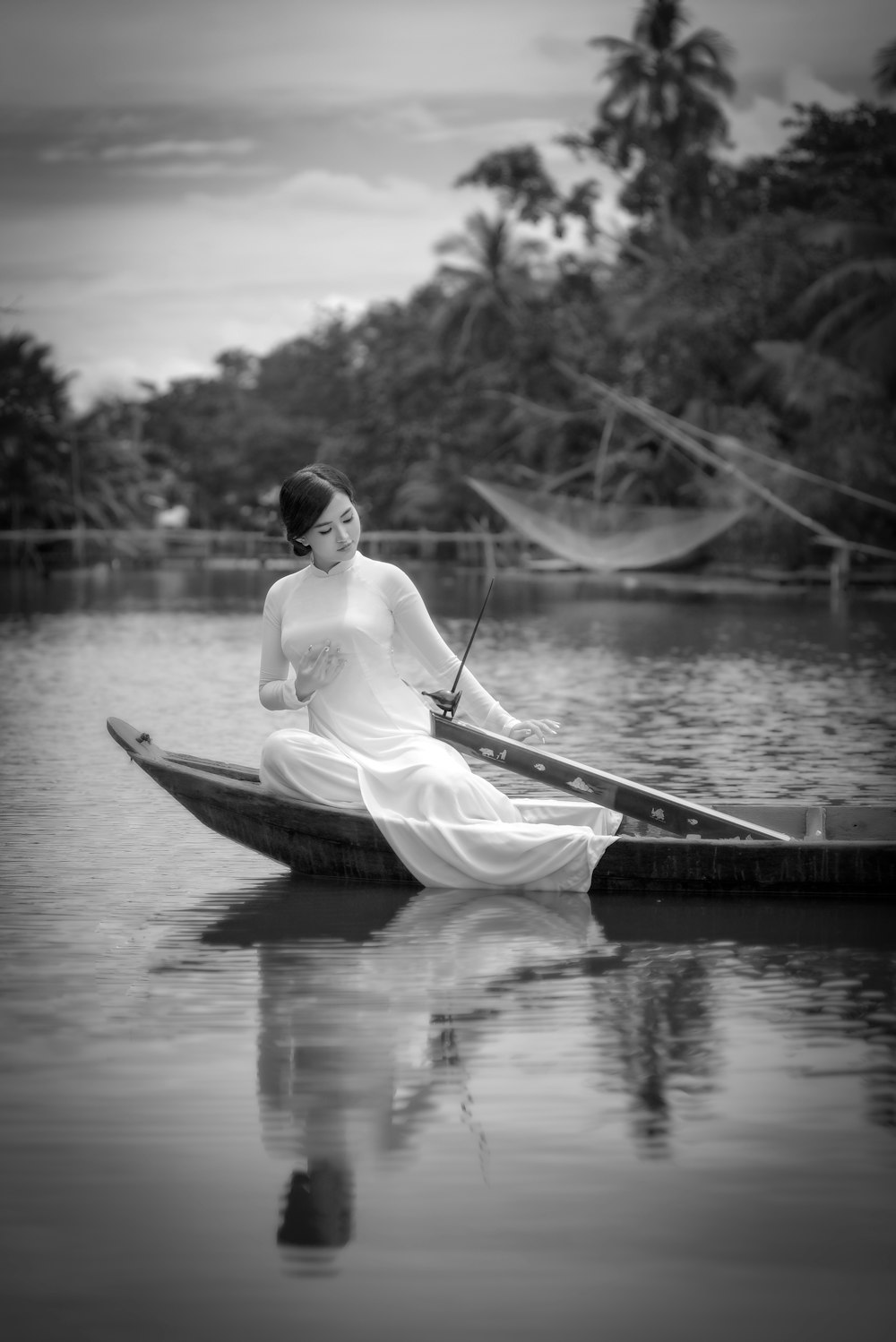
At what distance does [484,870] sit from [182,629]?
16.3 meters

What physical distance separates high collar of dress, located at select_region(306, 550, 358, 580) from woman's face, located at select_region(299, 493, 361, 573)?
0.13 feet

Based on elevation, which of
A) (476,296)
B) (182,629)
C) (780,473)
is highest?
(476,296)

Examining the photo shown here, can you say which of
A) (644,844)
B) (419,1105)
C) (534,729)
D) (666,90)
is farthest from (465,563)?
(419,1105)

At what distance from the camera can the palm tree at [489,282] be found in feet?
139

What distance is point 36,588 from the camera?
3634cm

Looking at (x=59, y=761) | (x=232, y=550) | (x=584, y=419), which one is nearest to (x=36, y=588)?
(x=584, y=419)

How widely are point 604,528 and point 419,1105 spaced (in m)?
26.8

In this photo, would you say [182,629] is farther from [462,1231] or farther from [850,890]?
[462,1231]

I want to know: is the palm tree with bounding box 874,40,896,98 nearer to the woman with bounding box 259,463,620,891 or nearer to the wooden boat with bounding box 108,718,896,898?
the wooden boat with bounding box 108,718,896,898

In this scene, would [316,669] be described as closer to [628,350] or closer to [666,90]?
[628,350]

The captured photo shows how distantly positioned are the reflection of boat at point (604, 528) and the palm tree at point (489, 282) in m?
12.2

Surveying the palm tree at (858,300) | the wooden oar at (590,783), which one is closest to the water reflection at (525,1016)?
the wooden oar at (590,783)

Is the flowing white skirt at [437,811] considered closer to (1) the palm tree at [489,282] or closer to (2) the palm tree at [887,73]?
(2) the palm tree at [887,73]

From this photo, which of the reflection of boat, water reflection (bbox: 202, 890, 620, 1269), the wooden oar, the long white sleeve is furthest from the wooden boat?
the reflection of boat
